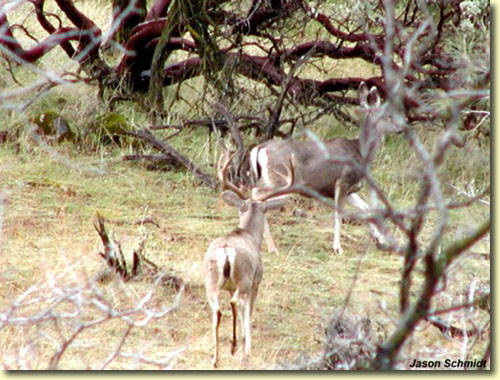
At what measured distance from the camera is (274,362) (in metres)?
5.77

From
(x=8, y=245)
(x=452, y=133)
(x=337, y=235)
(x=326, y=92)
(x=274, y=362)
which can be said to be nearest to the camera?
(x=452, y=133)

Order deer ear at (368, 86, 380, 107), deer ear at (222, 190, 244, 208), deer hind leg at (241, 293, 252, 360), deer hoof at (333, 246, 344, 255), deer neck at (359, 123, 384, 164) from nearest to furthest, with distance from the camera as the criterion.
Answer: deer neck at (359, 123, 384, 164) < deer hind leg at (241, 293, 252, 360) < deer ear at (222, 190, 244, 208) < deer hoof at (333, 246, 344, 255) < deer ear at (368, 86, 380, 107)

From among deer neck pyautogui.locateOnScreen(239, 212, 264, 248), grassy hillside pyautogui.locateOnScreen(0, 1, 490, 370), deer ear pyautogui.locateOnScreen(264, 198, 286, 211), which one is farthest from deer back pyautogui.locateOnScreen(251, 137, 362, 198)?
deer neck pyautogui.locateOnScreen(239, 212, 264, 248)

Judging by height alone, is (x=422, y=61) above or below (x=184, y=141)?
above

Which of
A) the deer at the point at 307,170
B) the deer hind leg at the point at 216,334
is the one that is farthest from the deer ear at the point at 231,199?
the deer at the point at 307,170

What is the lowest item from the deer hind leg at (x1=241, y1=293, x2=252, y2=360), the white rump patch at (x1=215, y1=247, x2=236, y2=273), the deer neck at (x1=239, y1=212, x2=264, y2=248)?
the deer hind leg at (x1=241, y1=293, x2=252, y2=360)

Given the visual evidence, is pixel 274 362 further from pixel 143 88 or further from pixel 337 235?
pixel 143 88

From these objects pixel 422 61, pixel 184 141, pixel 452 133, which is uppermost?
pixel 452 133

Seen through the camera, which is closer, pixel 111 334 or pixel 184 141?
Answer: pixel 111 334

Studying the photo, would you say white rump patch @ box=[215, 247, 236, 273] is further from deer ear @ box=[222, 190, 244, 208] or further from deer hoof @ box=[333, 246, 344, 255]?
deer hoof @ box=[333, 246, 344, 255]

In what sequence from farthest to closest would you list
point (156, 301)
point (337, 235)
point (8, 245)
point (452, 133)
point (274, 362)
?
point (337, 235)
point (8, 245)
point (156, 301)
point (274, 362)
point (452, 133)

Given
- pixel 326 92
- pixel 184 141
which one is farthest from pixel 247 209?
pixel 326 92

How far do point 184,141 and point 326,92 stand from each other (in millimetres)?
1786

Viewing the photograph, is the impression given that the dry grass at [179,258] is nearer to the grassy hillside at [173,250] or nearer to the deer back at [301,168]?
the grassy hillside at [173,250]
